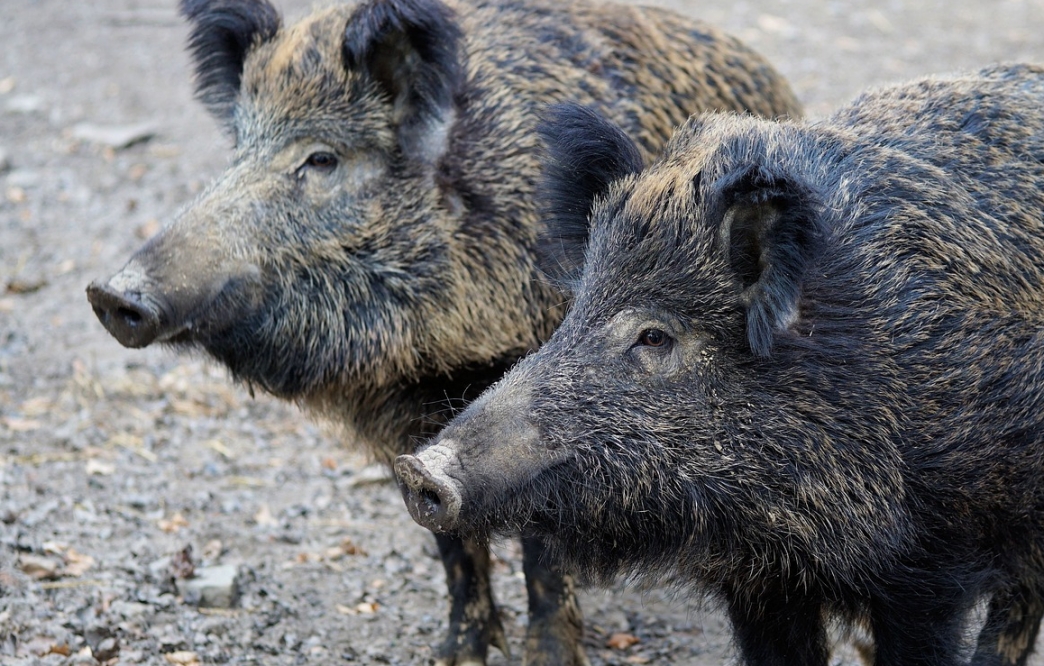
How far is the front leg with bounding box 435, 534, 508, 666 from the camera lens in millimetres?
5352

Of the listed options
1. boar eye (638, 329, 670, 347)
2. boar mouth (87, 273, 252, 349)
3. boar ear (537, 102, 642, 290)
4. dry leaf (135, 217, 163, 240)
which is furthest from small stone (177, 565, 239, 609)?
dry leaf (135, 217, 163, 240)

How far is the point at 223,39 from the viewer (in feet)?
18.5

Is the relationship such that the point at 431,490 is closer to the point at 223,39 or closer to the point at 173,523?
the point at 223,39

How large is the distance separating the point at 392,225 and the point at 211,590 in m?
1.73

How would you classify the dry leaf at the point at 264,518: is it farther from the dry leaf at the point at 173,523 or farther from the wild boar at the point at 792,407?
the wild boar at the point at 792,407

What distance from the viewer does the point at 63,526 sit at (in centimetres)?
584

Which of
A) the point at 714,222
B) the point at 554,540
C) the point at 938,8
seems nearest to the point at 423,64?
the point at 714,222

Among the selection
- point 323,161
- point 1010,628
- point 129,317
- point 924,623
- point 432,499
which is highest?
point 323,161

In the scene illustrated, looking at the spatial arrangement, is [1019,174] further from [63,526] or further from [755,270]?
[63,526]

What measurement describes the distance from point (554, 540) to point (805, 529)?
2.47 ft

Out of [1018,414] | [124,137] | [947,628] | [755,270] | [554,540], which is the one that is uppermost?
[755,270]

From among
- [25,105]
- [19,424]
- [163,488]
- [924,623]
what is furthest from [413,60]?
[25,105]

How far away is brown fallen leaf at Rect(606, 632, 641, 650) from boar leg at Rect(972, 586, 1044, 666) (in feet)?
5.30

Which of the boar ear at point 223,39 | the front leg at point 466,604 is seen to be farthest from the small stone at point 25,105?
the front leg at point 466,604
